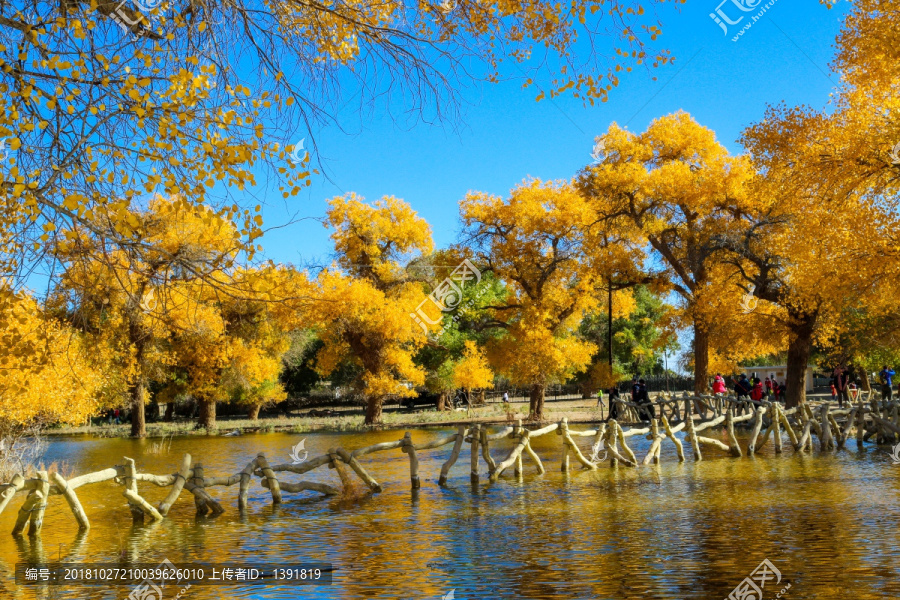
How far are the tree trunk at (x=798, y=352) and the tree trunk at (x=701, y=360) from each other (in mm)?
2912

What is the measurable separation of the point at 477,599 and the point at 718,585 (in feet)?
6.12

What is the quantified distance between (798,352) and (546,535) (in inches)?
792

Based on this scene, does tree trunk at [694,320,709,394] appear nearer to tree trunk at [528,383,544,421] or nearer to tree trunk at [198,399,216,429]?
tree trunk at [528,383,544,421]

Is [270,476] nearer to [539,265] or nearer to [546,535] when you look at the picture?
[546,535]

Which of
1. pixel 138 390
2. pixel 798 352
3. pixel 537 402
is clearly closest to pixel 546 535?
pixel 798 352

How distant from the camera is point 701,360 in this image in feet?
93.1

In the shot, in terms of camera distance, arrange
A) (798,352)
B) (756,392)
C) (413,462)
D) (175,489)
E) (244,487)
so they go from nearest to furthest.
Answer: (175,489), (244,487), (413,462), (798,352), (756,392)

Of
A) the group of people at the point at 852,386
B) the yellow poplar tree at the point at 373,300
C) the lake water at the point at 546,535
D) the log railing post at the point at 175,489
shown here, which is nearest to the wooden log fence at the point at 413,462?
the log railing post at the point at 175,489

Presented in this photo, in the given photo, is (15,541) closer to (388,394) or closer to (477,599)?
(477,599)

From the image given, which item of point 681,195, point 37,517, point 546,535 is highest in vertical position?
point 681,195

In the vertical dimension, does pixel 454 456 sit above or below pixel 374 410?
above

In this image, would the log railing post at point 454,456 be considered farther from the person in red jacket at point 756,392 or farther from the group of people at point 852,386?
the person in red jacket at point 756,392

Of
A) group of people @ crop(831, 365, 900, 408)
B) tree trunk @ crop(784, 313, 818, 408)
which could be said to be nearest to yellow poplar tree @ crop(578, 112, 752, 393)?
tree trunk @ crop(784, 313, 818, 408)

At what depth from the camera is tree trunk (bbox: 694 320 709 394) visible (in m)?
27.7
